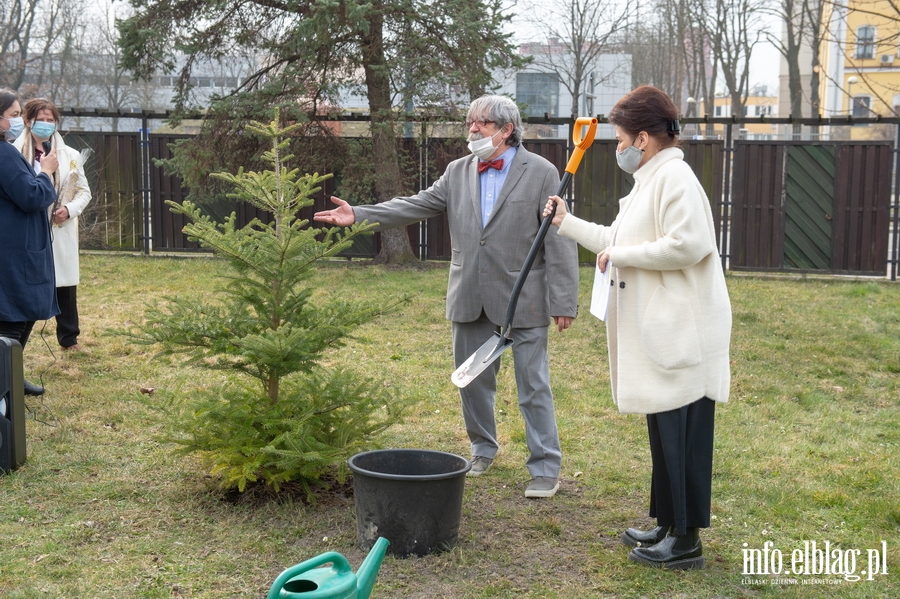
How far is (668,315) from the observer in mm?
3482

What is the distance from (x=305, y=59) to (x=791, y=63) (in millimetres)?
19788

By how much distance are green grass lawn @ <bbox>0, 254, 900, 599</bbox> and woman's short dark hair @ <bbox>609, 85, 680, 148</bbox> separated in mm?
1839

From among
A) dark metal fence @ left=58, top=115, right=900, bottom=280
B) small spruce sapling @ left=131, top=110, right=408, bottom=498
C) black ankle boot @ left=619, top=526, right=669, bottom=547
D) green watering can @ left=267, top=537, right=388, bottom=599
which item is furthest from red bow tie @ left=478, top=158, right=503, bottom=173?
dark metal fence @ left=58, top=115, right=900, bottom=280

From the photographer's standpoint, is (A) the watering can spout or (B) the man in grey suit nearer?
(A) the watering can spout

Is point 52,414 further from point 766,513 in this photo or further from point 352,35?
point 352,35

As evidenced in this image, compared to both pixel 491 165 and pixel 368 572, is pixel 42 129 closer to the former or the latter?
pixel 491 165

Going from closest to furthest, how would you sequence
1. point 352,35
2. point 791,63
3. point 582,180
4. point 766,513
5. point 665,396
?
point 665,396
point 766,513
point 352,35
point 582,180
point 791,63

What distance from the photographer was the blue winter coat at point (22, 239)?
519cm

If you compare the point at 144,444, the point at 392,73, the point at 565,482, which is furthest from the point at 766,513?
the point at 392,73

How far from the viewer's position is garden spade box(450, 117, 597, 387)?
152 inches

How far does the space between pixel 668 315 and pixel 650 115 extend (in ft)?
2.69

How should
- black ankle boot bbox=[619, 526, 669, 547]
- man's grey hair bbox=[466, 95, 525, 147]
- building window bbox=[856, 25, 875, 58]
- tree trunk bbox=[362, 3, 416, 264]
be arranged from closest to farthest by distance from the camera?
black ankle boot bbox=[619, 526, 669, 547]
man's grey hair bbox=[466, 95, 525, 147]
building window bbox=[856, 25, 875, 58]
tree trunk bbox=[362, 3, 416, 264]

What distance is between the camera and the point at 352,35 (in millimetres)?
12781

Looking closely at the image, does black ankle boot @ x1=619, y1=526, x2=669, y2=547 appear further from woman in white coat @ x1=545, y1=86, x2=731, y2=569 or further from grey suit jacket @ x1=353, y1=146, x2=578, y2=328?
grey suit jacket @ x1=353, y1=146, x2=578, y2=328
